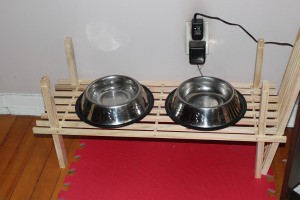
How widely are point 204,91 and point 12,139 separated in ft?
2.82

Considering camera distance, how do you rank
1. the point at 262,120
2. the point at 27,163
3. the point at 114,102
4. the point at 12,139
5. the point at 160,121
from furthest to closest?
the point at 12,139 → the point at 27,163 → the point at 114,102 → the point at 160,121 → the point at 262,120

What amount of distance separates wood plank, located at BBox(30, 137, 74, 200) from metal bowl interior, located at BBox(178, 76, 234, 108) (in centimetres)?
56

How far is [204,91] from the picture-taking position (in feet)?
5.04

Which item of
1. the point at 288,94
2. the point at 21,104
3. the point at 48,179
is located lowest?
the point at 48,179

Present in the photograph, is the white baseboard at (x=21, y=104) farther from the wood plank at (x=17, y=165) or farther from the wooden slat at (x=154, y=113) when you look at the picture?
the wooden slat at (x=154, y=113)

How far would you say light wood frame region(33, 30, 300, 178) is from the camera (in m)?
1.34

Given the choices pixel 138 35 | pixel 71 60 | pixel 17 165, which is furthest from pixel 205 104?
pixel 17 165

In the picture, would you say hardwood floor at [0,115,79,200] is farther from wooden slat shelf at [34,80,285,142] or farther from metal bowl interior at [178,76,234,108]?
metal bowl interior at [178,76,234,108]

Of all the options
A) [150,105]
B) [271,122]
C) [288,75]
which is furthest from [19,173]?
[288,75]

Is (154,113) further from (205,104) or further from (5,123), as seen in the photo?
(5,123)

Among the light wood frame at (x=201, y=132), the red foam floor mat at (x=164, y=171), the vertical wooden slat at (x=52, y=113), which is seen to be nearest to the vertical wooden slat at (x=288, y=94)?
the light wood frame at (x=201, y=132)

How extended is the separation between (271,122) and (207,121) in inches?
8.8

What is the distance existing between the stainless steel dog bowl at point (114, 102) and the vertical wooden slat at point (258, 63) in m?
0.39

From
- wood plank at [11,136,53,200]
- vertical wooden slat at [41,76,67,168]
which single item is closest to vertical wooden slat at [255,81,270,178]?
vertical wooden slat at [41,76,67,168]
